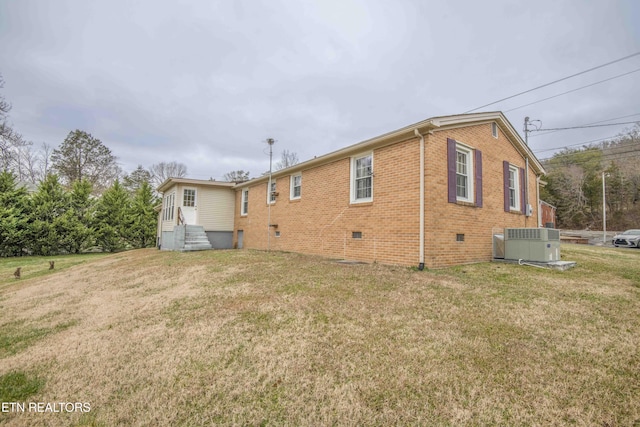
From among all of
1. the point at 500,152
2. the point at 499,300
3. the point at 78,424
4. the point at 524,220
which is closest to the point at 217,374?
the point at 78,424

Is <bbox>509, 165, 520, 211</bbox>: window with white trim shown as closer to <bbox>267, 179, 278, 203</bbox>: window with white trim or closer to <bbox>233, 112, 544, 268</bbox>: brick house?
<bbox>233, 112, 544, 268</bbox>: brick house

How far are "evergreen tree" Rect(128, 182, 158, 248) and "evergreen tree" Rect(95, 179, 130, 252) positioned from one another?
1.36 feet

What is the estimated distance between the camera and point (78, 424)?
6.52ft

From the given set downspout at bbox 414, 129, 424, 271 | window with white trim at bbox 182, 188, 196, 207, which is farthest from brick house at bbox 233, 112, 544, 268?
window with white trim at bbox 182, 188, 196, 207

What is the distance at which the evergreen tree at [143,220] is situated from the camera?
19905 millimetres

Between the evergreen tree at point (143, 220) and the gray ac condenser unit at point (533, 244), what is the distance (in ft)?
71.8

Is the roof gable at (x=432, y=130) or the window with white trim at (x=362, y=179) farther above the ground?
the roof gable at (x=432, y=130)

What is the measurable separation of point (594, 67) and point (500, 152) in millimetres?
7794

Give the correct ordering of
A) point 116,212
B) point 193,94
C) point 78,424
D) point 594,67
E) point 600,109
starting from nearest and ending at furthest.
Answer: point 78,424, point 594,67, point 193,94, point 116,212, point 600,109

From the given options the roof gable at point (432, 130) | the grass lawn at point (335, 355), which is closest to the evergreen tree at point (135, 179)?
the roof gable at point (432, 130)

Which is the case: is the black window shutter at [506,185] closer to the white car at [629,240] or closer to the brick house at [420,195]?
the brick house at [420,195]

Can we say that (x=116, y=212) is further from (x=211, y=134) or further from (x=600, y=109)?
(x=600, y=109)

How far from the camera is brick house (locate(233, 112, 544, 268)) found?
6.71m

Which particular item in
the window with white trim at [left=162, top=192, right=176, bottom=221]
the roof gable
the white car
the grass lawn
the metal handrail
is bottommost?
the grass lawn
